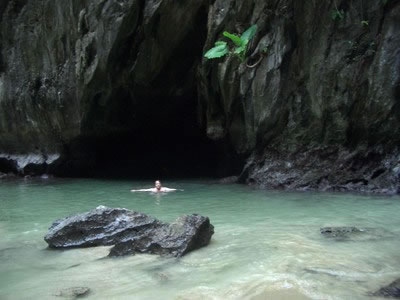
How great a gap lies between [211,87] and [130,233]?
808cm

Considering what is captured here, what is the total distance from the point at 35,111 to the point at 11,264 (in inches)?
474

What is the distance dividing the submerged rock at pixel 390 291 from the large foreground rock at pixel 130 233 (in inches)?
75.0

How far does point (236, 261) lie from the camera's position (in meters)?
4.42

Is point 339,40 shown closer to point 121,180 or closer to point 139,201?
point 139,201

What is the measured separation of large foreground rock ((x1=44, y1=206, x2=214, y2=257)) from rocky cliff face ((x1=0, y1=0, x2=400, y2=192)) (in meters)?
5.40

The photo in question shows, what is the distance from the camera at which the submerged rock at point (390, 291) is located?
10.8ft

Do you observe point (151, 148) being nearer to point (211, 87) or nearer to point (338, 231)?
point (211, 87)

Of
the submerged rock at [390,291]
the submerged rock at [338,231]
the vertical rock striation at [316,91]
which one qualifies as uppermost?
the vertical rock striation at [316,91]

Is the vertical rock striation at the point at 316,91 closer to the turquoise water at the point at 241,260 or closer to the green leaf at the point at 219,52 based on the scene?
the green leaf at the point at 219,52

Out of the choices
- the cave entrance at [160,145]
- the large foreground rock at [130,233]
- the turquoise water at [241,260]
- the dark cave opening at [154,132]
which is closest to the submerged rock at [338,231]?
the turquoise water at [241,260]

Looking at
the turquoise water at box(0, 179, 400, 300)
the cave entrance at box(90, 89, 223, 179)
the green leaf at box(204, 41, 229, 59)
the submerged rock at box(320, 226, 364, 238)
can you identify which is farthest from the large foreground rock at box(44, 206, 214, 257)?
the cave entrance at box(90, 89, 223, 179)

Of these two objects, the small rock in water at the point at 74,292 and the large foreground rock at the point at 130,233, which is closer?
the small rock in water at the point at 74,292

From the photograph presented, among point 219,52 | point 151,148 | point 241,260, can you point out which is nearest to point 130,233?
point 241,260

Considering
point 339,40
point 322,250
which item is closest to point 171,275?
point 322,250
